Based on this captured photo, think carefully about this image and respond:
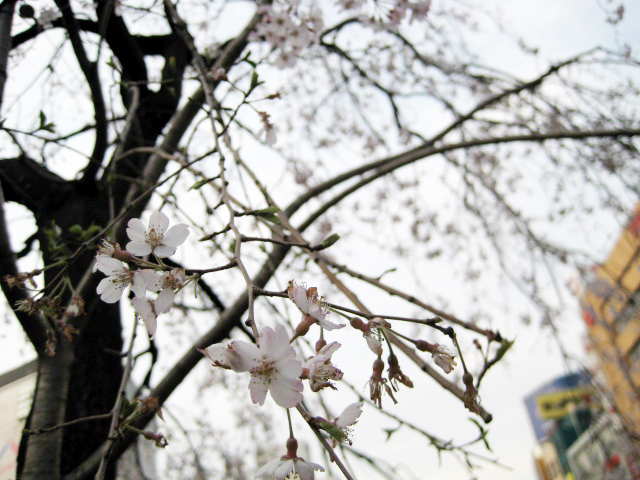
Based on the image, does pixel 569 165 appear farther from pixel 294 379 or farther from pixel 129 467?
pixel 129 467

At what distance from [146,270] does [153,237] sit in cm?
8

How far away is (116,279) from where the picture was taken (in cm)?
75

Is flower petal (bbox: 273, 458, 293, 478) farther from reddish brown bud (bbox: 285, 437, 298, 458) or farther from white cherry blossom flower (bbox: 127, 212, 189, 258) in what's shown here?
white cherry blossom flower (bbox: 127, 212, 189, 258)

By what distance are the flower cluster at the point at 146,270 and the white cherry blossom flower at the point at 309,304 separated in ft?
0.49

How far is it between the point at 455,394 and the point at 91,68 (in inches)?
73.5

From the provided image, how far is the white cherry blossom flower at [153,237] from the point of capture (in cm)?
73

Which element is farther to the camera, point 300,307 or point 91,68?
point 91,68

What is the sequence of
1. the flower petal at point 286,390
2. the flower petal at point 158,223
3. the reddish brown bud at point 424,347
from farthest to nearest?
the flower petal at point 158,223, the reddish brown bud at point 424,347, the flower petal at point 286,390

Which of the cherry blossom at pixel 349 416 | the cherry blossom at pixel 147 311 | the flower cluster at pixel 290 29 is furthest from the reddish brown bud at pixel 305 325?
the flower cluster at pixel 290 29

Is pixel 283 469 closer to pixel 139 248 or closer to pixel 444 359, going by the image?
pixel 444 359

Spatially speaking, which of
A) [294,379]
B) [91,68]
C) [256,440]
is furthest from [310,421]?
[256,440]

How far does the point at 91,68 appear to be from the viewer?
1931 mm

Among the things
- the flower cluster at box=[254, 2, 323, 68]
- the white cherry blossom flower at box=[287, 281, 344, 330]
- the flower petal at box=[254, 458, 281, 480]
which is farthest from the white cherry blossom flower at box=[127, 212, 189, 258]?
the flower cluster at box=[254, 2, 323, 68]

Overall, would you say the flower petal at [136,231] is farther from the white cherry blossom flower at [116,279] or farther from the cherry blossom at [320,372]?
the cherry blossom at [320,372]
